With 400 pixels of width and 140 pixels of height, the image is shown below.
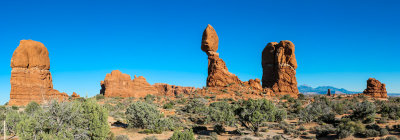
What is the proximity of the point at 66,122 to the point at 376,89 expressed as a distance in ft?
188

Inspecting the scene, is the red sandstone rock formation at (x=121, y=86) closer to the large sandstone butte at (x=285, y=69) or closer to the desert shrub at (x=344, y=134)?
the large sandstone butte at (x=285, y=69)

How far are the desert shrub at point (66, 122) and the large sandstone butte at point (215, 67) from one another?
30449 mm

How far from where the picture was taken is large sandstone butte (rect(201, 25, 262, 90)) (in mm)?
42500

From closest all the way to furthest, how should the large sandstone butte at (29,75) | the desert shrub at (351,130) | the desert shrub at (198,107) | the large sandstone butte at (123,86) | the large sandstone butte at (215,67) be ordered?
the desert shrub at (351,130) → the desert shrub at (198,107) → the large sandstone butte at (29,75) → the large sandstone butte at (215,67) → the large sandstone butte at (123,86)

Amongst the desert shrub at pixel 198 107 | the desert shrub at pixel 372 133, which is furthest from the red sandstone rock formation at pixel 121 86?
the desert shrub at pixel 372 133

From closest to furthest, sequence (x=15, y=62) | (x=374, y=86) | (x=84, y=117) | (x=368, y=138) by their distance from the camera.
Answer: (x=84, y=117), (x=368, y=138), (x=15, y=62), (x=374, y=86)

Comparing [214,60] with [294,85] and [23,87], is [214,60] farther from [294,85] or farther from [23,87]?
[23,87]

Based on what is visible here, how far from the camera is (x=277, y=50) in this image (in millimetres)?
46219

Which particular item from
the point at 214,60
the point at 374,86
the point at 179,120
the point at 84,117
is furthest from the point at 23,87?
the point at 374,86

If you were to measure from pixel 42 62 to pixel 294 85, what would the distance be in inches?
1906

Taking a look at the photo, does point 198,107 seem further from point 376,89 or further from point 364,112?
point 376,89

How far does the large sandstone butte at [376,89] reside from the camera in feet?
160

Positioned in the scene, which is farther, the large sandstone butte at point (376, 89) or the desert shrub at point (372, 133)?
the large sandstone butte at point (376, 89)

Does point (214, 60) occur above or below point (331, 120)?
above
